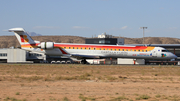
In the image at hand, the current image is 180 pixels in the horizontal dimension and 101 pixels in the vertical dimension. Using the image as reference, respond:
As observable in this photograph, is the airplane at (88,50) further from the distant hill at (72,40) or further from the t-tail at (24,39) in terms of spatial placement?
the distant hill at (72,40)

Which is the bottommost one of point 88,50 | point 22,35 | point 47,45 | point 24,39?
point 88,50

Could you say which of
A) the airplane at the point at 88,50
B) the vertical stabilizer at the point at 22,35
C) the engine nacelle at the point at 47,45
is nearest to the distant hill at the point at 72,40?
the vertical stabilizer at the point at 22,35

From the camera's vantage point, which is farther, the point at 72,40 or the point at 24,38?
the point at 72,40

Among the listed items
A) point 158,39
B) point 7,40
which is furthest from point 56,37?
point 158,39

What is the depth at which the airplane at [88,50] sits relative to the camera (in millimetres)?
37938

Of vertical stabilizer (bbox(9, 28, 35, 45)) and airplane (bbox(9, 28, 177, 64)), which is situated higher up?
vertical stabilizer (bbox(9, 28, 35, 45))

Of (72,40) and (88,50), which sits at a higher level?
(72,40)

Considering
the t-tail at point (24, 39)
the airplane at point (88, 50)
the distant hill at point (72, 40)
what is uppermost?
the distant hill at point (72, 40)

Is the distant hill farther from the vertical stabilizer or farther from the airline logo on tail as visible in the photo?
the airline logo on tail

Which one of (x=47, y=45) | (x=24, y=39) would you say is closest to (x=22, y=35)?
(x=24, y=39)

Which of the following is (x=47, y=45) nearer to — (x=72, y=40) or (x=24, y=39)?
(x=24, y=39)

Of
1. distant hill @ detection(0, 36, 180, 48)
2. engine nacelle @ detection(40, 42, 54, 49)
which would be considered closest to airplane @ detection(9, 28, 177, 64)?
engine nacelle @ detection(40, 42, 54, 49)

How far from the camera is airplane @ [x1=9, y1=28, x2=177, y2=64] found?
37938 millimetres

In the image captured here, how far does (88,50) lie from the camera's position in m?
38.0
